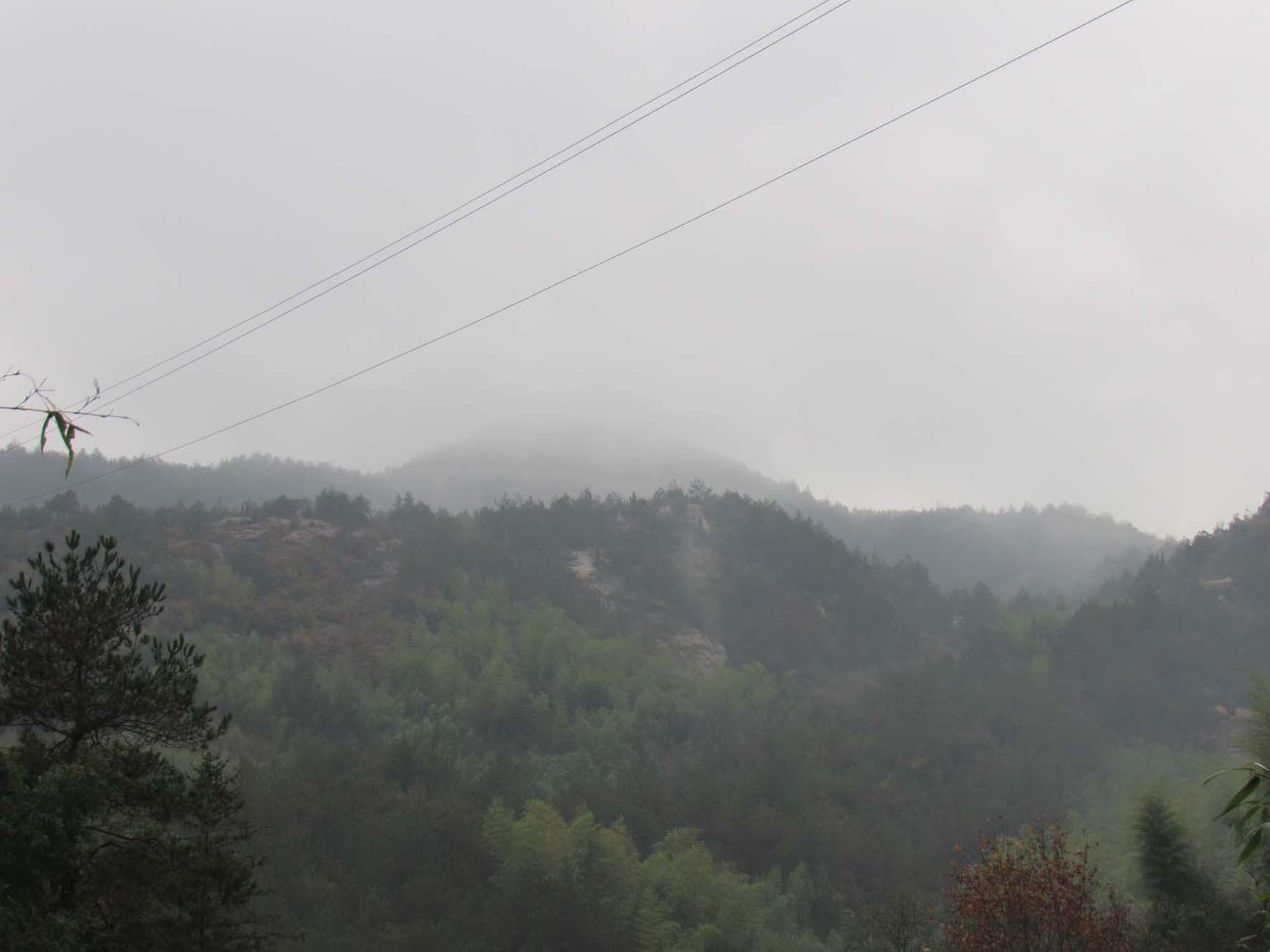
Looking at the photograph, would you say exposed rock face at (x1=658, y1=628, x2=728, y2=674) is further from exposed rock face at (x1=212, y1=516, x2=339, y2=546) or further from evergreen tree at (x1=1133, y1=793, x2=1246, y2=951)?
evergreen tree at (x1=1133, y1=793, x2=1246, y2=951)

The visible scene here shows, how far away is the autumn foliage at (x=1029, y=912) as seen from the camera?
18703 mm

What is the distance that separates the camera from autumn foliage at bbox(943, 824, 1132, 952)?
1870 centimetres

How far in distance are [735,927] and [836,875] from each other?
397 inches

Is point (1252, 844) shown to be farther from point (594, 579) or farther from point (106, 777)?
point (594, 579)

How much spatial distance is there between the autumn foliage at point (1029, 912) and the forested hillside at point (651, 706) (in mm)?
11002

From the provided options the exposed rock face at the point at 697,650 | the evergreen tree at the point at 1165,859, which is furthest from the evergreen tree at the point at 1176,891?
the exposed rock face at the point at 697,650

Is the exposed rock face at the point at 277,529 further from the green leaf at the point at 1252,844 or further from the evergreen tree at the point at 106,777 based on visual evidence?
the green leaf at the point at 1252,844

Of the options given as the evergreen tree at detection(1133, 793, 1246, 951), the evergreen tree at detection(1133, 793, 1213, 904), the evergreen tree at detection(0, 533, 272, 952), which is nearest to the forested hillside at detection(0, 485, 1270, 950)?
the evergreen tree at detection(1133, 793, 1213, 904)

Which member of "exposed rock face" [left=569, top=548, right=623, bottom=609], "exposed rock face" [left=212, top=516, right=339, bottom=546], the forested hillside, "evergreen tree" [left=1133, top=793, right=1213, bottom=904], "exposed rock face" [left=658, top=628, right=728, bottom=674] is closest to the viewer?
"evergreen tree" [left=1133, top=793, right=1213, bottom=904]

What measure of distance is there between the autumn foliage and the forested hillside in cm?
1100

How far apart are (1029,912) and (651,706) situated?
150ft

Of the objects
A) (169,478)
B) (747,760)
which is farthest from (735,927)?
(169,478)

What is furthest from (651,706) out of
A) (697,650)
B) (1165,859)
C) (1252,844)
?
(1252,844)

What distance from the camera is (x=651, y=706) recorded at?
6406cm
